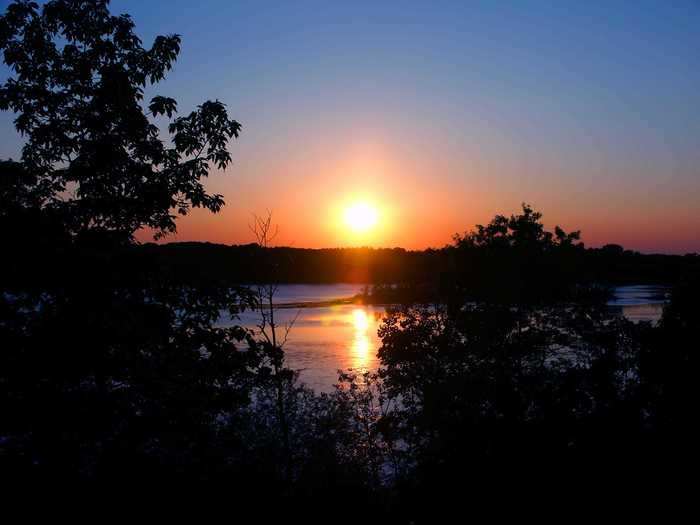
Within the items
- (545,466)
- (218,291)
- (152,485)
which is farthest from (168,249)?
(545,466)

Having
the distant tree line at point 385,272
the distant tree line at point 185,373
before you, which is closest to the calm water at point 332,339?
the distant tree line at point 385,272

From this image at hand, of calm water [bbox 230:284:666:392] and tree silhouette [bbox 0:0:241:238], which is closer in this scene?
tree silhouette [bbox 0:0:241:238]

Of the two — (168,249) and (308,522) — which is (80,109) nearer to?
(168,249)

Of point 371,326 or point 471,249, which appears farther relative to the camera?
point 371,326

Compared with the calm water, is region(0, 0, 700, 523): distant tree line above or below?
above

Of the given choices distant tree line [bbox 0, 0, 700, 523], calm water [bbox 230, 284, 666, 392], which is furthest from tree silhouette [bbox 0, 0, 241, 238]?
calm water [bbox 230, 284, 666, 392]

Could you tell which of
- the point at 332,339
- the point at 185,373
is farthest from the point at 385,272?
the point at 332,339

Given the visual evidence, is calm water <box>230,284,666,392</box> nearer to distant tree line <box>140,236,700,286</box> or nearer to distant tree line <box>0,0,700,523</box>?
distant tree line <box>140,236,700,286</box>

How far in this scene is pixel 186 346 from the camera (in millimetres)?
11023

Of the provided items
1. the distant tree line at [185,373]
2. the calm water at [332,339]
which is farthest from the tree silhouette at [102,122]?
the calm water at [332,339]

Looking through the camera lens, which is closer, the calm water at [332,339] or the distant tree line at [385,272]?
the distant tree line at [385,272]

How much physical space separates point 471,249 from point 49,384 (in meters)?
18.0

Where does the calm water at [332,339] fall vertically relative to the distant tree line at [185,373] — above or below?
below

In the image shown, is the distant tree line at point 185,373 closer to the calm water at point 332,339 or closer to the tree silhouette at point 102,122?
the tree silhouette at point 102,122
